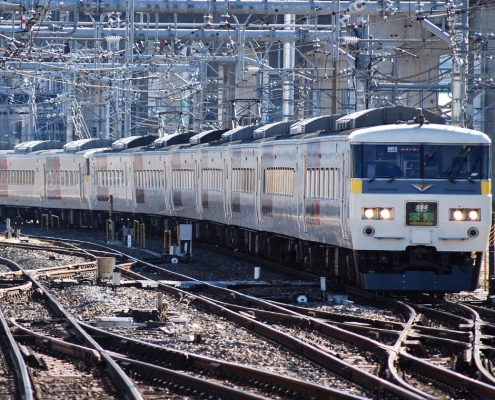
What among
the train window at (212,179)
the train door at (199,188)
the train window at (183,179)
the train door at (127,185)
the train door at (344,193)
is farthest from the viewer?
the train door at (127,185)

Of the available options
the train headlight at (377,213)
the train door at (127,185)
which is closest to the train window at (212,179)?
the train door at (127,185)

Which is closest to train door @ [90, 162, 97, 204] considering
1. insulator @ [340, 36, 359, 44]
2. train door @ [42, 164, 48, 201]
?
train door @ [42, 164, 48, 201]

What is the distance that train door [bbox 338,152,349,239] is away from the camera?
16844 millimetres

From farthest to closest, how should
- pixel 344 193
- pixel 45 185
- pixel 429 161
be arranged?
pixel 45 185 < pixel 344 193 < pixel 429 161

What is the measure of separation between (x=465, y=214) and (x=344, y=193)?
167 centimetres

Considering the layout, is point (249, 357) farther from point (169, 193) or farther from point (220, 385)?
point (169, 193)

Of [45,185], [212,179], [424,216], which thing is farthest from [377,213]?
[45,185]

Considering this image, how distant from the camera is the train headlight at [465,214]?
16484mm

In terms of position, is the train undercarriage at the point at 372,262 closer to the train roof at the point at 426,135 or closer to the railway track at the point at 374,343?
the railway track at the point at 374,343

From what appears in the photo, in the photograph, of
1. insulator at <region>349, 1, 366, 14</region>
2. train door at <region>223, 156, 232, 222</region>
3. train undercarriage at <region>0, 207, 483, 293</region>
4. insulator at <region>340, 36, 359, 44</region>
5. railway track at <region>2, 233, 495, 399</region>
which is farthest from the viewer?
train door at <region>223, 156, 232, 222</region>

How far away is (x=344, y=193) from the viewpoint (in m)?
17.0

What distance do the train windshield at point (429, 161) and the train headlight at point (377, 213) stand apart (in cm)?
46

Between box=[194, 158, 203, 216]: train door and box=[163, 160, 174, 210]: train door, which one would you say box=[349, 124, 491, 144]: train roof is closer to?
box=[194, 158, 203, 216]: train door

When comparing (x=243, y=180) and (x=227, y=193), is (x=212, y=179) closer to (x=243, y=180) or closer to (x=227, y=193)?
(x=227, y=193)
